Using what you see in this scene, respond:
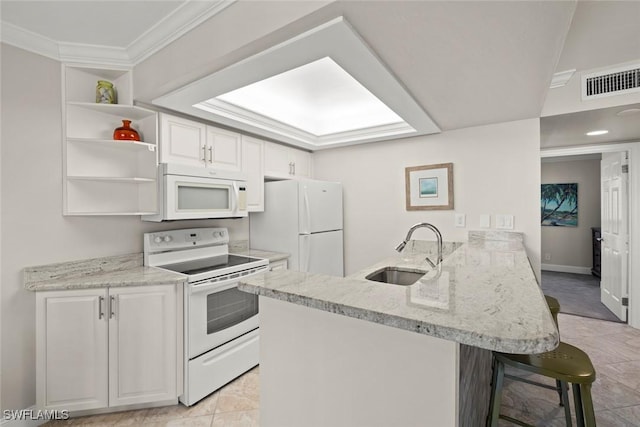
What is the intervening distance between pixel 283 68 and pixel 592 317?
4.53m

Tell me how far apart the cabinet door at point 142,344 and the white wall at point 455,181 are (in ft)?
6.98

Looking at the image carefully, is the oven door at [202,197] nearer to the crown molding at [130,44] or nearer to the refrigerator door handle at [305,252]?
the refrigerator door handle at [305,252]

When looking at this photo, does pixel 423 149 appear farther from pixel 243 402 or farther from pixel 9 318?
pixel 9 318

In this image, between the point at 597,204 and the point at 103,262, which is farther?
the point at 597,204

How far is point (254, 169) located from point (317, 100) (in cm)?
93

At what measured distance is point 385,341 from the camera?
0.91 metres

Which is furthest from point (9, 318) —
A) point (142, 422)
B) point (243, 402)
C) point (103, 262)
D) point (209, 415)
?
point (243, 402)

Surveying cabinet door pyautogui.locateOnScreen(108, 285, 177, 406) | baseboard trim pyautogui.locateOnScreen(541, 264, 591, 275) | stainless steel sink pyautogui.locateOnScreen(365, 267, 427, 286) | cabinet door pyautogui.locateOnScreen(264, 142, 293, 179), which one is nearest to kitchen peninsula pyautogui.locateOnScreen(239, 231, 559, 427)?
stainless steel sink pyautogui.locateOnScreen(365, 267, 427, 286)

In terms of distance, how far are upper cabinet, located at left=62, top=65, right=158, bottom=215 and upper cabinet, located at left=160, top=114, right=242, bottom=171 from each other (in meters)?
0.10

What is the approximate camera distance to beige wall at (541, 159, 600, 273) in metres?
5.42

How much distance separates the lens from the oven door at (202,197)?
2.15 m

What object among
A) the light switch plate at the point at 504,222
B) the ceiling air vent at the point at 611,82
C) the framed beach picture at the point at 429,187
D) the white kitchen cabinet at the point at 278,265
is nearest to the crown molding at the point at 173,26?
the white kitchen cabinet at the point at 278,265

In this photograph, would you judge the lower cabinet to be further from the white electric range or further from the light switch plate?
the light switch plate

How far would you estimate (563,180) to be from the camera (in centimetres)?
568
